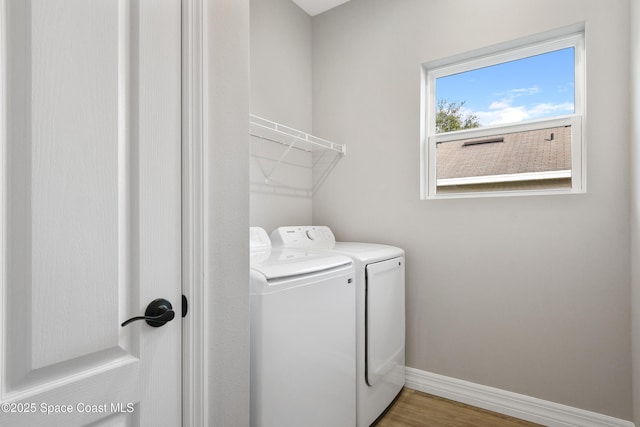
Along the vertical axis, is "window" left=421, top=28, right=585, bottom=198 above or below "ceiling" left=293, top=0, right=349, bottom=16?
below

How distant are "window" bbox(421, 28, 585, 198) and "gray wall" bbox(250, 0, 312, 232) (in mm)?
951

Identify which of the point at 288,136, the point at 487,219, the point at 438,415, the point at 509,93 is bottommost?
the point at 438,415

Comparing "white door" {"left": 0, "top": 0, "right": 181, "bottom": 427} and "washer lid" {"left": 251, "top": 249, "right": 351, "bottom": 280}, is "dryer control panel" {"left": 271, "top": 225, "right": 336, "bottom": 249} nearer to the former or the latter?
"washer lid" {"left": 251, "top": 249, "right": 351, "bottom": 280}

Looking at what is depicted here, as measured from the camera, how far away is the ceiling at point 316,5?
2.60m

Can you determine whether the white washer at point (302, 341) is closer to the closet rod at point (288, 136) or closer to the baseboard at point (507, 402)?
the baseboard at point (507, 402)

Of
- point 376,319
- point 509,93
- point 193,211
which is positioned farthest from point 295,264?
point 509,93

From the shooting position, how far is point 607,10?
5.66 ft

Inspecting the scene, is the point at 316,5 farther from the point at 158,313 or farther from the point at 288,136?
the point at 158,313

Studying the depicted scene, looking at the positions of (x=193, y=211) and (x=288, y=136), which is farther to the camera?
(x=288, y=136)

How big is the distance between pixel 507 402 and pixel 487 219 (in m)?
1.10

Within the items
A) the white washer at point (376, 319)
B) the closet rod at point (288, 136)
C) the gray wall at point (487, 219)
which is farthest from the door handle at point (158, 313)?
the gray wall at point (487, 219)

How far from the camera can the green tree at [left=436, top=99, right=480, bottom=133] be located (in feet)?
7.42

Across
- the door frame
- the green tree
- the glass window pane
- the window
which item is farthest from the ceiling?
the door frame

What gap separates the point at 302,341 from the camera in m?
1.34
